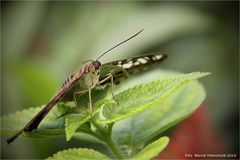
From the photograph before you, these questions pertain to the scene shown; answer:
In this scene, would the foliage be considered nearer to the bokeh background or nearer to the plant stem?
the plant stem

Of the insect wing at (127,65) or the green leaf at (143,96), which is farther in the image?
the insect wing at (127,65)

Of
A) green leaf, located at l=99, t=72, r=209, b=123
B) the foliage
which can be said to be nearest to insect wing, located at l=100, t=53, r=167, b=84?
the foliage

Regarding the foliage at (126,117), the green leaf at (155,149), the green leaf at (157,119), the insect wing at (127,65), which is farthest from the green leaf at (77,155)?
the insect wing at (127,65)

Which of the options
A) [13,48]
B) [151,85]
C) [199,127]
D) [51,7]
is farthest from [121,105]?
[51,7]

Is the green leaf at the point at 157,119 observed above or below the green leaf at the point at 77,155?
below

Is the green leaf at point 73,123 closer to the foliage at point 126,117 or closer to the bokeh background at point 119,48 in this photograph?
the foliage at point 126,117

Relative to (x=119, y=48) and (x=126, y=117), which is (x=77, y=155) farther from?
(x=119, y=48)

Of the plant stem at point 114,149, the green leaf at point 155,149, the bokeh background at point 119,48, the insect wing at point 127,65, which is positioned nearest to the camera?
the green leaf at point 155,149
